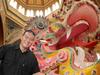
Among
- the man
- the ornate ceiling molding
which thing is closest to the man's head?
the man

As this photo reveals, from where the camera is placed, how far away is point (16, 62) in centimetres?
212

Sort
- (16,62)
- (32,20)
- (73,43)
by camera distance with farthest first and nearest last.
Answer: (32,20), (73,43), (16,62)

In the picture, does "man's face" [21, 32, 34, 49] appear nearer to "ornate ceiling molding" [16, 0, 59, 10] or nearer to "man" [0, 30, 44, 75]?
"man" [0, 30, 44, 75]

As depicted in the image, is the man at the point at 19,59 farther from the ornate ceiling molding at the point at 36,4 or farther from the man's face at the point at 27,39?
the ornate ceiling molding at the point at 36,4

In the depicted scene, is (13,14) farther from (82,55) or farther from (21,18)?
(82,55)

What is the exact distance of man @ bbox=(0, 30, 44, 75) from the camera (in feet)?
6.87

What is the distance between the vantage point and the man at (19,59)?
209 centimetres

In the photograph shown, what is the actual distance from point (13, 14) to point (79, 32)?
1185cm

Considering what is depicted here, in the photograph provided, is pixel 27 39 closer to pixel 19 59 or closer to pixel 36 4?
pixel 19 59

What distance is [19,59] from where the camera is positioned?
2.12 metres

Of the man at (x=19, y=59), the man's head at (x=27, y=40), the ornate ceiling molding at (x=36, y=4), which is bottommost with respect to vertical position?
the man at (x=19, y=59)

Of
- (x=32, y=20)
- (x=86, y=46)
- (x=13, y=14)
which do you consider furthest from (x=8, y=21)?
(x=86, y=46)

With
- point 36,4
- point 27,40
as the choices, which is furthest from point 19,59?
point 36,4

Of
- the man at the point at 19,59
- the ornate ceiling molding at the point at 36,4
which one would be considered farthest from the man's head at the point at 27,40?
the ornate ceiling molding at the point at 36,4
